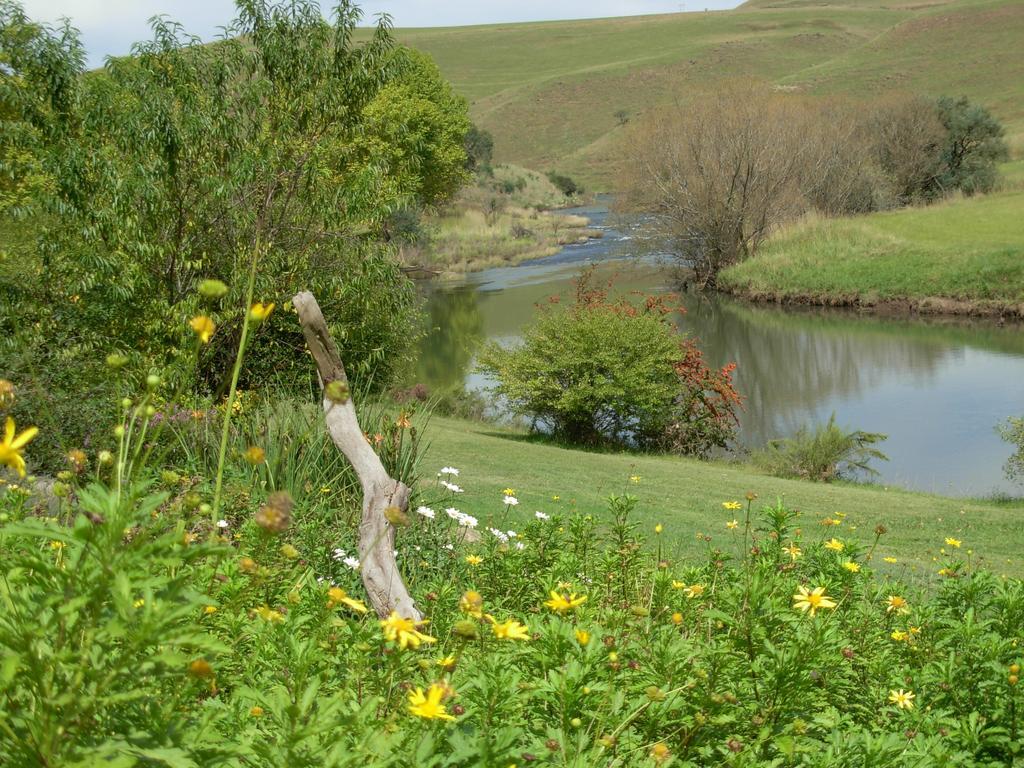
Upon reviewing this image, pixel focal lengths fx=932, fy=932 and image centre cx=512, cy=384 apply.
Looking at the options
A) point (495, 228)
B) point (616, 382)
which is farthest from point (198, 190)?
point (495, 228)

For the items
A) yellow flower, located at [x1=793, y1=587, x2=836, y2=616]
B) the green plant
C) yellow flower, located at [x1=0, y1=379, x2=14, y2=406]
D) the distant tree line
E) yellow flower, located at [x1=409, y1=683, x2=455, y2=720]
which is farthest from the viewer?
the distant tree line

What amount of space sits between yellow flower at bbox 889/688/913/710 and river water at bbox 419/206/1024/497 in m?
10.5

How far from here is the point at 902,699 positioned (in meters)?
2.60

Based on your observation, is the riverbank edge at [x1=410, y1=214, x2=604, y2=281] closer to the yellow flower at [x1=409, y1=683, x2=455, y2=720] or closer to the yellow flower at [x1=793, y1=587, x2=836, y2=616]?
the yellow flower at [x1=793, y1=587, x2=836, y2=616]

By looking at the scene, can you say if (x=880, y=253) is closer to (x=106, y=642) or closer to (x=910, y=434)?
(x=910, y=434)

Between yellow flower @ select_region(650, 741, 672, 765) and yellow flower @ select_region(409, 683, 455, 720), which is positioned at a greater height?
yellow flower @ select_region(409, 683, 455, 720)

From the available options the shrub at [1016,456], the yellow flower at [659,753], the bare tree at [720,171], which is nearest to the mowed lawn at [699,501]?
the shrub at [1016,456]

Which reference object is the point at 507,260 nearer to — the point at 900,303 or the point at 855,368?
the point at 900,303

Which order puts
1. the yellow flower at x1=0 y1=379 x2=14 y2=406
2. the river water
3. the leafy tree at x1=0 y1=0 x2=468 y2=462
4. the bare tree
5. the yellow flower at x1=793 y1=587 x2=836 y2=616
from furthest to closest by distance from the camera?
the bare tree < the river water < the leafy tree at x1=0 y1=0 x2=468 y2=462 < the yellow flower at x1=793 y1=587 x2=836 y2=616 < the yellow flower at x1=0 y1=379 x2=14 y2=406

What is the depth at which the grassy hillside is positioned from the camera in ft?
250

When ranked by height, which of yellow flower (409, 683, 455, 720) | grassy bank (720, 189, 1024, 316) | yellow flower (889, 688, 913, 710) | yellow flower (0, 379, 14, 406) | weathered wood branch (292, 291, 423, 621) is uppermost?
yellow flower (0, 379, 14, 406)

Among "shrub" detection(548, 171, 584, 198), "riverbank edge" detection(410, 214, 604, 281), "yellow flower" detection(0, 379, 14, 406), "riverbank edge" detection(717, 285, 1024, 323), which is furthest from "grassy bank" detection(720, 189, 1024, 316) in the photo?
"shrub" detection(548, 171, 584, 198)

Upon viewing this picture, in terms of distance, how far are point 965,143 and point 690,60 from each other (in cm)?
7687

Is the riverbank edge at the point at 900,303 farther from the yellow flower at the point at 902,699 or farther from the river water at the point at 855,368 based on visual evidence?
the yellow flower at the point at 902,699
